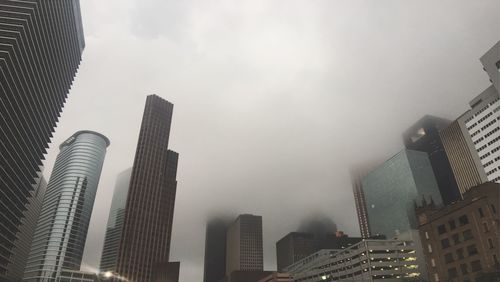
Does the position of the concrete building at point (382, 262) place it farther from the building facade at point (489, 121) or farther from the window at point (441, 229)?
the window at point (441, 229)

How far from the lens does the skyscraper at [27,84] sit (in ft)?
328

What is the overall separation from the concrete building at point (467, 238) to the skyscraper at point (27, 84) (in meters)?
120

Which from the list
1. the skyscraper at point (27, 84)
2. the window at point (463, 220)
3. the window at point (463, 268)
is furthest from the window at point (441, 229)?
the skyscraper at point (27, 84)

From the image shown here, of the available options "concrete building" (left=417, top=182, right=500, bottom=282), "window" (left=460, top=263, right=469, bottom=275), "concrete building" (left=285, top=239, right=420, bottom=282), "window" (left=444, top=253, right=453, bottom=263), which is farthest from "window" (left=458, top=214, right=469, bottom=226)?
"concrete building" (left=285, top=239, right=420, bottom=282)

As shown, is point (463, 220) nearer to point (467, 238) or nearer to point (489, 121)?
point (467, 238)

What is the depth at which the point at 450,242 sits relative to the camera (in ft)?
332

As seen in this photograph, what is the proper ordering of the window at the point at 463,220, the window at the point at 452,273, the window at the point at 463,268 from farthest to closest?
1. the window at the point at 452,273
2. the window at the point at 463,220
3. the window at the point at 463,268

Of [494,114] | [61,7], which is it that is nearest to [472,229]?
[494,114]

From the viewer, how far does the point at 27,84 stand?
11156 centimetres

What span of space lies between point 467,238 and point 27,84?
4982 inches

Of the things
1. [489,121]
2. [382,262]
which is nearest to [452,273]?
[382,262]

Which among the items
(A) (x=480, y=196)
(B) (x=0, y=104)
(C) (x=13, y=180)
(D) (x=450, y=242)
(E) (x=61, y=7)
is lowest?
(D) (x=450, y=242)

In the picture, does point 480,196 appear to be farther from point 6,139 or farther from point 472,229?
point 6,139

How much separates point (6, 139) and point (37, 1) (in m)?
38.7
